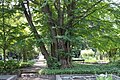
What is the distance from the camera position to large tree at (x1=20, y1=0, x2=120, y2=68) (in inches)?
526

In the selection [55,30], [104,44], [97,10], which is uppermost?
[97,10]

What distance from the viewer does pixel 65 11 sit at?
14.3 m

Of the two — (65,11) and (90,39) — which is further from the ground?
(65,11)

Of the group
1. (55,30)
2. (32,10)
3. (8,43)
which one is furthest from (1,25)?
(55,30)

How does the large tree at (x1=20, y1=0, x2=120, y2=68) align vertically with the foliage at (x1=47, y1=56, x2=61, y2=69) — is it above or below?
above

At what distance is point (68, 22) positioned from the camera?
13602 millimetres

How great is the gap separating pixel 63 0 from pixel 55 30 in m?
2.64

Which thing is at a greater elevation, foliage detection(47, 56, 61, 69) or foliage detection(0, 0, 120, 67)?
foliage detection(0, 0, 120, 67)

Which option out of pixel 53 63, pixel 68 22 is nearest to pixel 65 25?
pixel 68 22

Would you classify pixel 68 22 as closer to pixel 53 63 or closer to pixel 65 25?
pixel 65 25

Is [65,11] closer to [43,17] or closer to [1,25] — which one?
[43,17]

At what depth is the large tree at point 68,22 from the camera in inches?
526

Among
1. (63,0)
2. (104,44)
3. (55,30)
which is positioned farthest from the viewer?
(104,44)

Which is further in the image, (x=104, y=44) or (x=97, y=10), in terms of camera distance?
(x=104, y=44)
